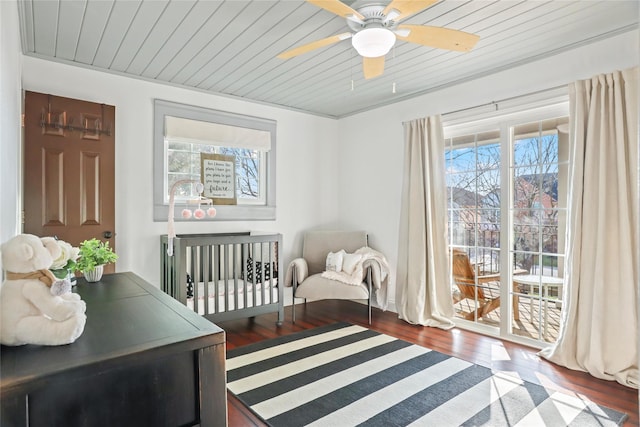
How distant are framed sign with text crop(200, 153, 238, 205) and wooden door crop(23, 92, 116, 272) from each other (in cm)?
87

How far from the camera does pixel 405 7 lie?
5.99 ft

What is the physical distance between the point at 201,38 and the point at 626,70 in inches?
115

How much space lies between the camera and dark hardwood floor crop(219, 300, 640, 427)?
2.13m

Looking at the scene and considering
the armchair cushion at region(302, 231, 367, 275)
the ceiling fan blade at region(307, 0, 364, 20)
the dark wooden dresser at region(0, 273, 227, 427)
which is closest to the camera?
the dark wooden dresser at region(0, 273, 227, 427)

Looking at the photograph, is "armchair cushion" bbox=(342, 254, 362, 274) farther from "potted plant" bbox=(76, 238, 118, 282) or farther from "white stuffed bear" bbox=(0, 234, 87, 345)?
"white stuffed bear" bbox=(0, 234, 87, 345)

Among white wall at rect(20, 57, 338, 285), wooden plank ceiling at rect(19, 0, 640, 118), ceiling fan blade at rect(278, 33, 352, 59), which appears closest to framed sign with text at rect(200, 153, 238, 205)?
white wall at rect(20, 57, 338, 285)

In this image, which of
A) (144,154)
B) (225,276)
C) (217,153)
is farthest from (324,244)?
(144,154)

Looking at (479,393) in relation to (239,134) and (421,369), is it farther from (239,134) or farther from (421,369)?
(239,134)

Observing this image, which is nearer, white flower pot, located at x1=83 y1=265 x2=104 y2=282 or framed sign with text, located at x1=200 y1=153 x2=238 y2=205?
white flower pot, located at x1=83 y1=265 x2=104 y2=282

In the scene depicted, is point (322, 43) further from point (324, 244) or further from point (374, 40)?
point (324, 244)

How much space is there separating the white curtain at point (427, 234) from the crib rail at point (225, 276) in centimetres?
135

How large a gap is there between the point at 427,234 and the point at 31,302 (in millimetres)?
3268

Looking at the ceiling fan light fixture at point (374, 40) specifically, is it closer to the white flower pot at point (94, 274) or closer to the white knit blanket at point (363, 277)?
the white flower pot at point (94, 274)

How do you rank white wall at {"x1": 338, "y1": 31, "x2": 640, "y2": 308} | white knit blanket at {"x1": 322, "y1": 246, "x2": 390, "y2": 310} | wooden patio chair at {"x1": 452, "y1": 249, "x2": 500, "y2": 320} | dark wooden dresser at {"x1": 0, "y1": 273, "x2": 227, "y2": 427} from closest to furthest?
dark wooden dresser at {"x1": 0, "y1": 273, "x2": 227, "y2": 427} → white wall at {"x1": 338, "y1": 31, "x2": 640, "y2": 308} → wooden patio chair at {"x1": 452, "y1": 249, "x2": 500, "y2": 320} → white knit blanket at {"x1": 322, "y1": 246, "x2": 390, "y2": 310}
